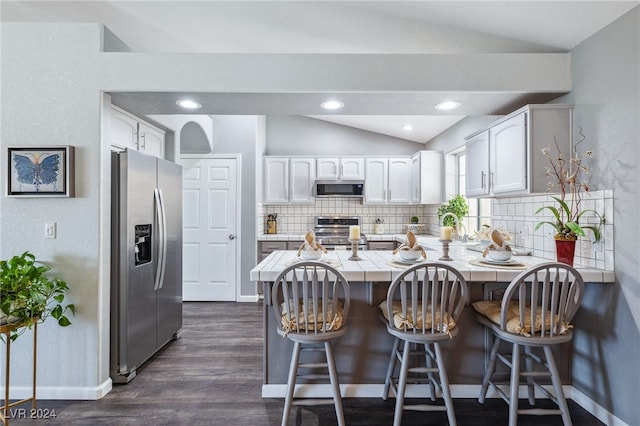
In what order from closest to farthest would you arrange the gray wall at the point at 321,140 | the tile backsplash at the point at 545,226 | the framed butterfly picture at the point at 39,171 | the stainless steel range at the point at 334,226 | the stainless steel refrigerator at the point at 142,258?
the tile backsplash at the point at 545,226 → the framed butterfly picture at the point at 39,171 → the stainless steel refrigerator at the point at 142,258 → the stainless steel range at the point at 334,226 → the gray wall at the point at 321,140

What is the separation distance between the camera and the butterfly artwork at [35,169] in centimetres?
224

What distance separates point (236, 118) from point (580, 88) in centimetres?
396

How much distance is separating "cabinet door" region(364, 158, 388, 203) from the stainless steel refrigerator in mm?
2842

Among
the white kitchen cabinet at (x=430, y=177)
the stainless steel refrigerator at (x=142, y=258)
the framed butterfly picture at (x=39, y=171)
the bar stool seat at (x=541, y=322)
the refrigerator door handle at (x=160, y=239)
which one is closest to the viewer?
the bar stool seat at (x=541, y=322)

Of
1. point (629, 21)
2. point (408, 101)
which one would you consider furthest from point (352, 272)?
point (629, 21)

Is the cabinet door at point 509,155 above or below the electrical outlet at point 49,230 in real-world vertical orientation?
above

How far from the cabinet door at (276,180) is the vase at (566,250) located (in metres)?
3.67

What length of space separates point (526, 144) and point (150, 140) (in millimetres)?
3324

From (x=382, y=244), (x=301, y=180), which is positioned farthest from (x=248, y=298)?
(x=382, y=244)

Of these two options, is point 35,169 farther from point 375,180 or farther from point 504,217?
point 375,180

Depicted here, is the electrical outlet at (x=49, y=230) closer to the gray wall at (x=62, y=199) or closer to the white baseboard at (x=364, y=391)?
the gray wall at (x=62, y=199)

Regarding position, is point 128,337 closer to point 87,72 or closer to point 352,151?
point 87,72

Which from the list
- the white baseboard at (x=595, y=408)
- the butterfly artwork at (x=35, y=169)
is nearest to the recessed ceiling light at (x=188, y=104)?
the butterfly artwork at (x=35, y=169)

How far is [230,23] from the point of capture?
238 centimetres
